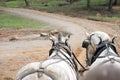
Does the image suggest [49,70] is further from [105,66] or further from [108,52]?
[108,52]

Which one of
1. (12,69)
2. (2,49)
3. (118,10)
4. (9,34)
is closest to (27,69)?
(12,69)

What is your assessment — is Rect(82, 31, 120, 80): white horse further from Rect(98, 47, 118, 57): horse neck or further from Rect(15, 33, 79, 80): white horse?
Rect(15, 33, 79, 80): white horse

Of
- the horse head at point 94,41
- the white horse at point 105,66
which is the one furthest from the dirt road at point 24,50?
the white horse at point 105,66

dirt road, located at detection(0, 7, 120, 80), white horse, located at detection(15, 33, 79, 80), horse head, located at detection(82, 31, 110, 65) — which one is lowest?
dirt road, located at detection(0, 7, 120, 80)

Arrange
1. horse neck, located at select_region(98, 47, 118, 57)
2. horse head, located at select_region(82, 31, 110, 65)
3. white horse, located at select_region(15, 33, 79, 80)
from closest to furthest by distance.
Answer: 1. white horse, located at select_region(15, 33, 79, 80)
2. horse neck, located at select_region(98, 47, 118, 57)
3. horse head, located at select_region(82, 31, 110, 65)

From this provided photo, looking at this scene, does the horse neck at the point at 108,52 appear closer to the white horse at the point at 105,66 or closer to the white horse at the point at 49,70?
the white horse at the point at 105,66

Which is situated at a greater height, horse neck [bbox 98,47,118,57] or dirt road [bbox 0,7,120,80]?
horse neck [bbox 98,47,118,57]

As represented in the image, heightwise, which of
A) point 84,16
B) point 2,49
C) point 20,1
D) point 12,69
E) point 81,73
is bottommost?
point 20,1

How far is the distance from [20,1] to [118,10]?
21939 millimetres

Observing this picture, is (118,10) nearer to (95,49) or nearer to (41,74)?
(95,49)

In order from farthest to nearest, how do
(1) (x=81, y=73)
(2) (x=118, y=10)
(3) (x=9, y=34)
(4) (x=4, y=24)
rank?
(2) (x=118, y=10) → (4) (x=4, y=24) → (3) (x=9, y=34) → (1) (x=81, y=73)

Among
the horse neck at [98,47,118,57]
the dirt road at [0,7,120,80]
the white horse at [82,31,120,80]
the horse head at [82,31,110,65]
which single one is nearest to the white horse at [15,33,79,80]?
the white horse at [82,31,120,80]

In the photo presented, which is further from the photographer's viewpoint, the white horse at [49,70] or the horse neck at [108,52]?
the horse neck at [108,52]

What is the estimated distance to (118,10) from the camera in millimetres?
33219
